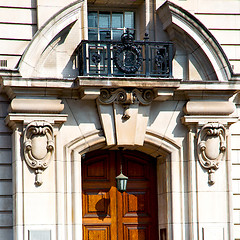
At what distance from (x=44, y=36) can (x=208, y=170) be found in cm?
429

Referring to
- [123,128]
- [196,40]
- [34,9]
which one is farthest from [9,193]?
[196,40]

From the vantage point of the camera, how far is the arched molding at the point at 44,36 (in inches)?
647

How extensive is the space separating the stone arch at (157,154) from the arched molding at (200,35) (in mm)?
1797

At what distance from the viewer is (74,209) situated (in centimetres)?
1673

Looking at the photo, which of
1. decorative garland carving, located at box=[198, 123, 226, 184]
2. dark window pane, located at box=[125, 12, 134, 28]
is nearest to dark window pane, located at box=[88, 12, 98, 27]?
dark window pane, located at box=[125, 12, 134, 28]

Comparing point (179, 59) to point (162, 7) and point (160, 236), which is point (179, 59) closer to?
point (162, 7)

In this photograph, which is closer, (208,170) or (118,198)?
(208,170)

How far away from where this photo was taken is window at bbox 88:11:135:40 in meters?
17.7

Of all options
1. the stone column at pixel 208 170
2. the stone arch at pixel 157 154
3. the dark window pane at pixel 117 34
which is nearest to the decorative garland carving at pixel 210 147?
the stone column at pixel 208 170

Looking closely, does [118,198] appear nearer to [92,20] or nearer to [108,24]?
[108,24]

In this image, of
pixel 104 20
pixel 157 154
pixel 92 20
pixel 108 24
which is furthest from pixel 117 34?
pixel 157 154

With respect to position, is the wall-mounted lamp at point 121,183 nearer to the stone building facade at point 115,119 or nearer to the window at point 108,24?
the stone building facade at point 115,119

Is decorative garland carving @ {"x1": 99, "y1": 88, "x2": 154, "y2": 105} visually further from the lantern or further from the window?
the lantern

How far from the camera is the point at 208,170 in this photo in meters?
17.2
